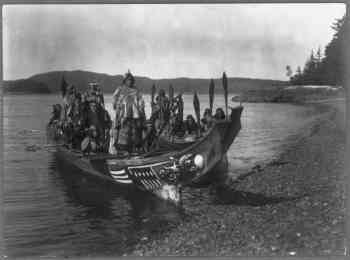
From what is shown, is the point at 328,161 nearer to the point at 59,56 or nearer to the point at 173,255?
the point at 173,255

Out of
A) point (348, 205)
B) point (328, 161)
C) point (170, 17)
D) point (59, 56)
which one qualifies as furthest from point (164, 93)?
point (348, 205)

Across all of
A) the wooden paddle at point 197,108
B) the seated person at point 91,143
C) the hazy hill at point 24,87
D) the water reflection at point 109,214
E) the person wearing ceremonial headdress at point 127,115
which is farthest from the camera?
the seated person at point 91,143

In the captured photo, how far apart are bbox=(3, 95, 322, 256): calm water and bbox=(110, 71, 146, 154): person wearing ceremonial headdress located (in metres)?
0.24

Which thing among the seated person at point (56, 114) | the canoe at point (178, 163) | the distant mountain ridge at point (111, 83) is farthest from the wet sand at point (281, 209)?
the seated person at point (56, 114)

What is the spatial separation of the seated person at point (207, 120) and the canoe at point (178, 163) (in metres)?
0.29

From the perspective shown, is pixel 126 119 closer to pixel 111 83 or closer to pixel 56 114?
pixel 111 83

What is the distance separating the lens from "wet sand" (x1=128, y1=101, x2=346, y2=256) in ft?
22.6

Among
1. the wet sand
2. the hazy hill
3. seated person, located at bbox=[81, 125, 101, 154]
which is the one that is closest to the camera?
the wet sand

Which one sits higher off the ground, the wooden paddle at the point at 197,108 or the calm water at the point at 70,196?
the wooden paddle at the point at 197,108

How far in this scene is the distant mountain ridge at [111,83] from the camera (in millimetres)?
7453

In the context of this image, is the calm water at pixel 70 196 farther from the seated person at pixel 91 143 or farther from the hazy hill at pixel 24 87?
the seated person at pixel 91 143

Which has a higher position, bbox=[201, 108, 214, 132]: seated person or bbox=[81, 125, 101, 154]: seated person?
bbox=[201, 108, 214, 132]: seated person

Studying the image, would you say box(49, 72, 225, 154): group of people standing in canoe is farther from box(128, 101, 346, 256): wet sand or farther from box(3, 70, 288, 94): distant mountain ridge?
box(128, 101, 346, 256): wet sand

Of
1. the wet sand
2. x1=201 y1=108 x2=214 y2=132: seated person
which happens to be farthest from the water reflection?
x1=201 y1=108 x2=214 y2=132: seated person
